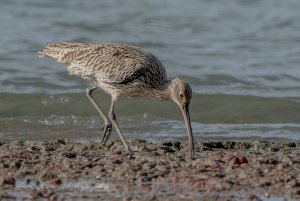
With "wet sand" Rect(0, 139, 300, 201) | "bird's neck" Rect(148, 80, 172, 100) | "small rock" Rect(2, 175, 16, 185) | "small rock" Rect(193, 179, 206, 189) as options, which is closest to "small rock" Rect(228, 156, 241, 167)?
"wet sand" Rect(0, 139, 300, 201)

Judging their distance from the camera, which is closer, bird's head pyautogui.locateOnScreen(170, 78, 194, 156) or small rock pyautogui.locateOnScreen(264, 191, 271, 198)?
small rock pyautogui.locateOnScreen(264, 191, 271, 198)

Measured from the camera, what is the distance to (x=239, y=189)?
962cm

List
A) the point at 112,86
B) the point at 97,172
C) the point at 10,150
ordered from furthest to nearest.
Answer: the point at 112,86, the point at 10,150, the point at 97,172

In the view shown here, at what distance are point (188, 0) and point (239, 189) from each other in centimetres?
1766

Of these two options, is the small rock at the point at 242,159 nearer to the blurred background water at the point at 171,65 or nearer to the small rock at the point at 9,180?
the small rock at the point at 9,180

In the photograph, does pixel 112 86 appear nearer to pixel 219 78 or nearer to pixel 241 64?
pixel 219 78

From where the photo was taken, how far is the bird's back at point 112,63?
13133 millimetres

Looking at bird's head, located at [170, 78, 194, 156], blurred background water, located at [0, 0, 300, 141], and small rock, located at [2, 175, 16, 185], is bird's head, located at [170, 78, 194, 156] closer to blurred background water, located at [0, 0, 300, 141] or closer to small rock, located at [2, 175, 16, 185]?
blurred background water, located at [0, 0, 300, 141]

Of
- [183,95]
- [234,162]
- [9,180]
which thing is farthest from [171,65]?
[9,180]

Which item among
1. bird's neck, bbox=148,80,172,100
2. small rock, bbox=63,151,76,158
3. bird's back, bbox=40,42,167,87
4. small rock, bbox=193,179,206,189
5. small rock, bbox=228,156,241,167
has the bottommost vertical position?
small rock, bbox=63,151,76,158

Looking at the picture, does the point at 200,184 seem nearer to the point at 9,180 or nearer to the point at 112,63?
the point at 9,180

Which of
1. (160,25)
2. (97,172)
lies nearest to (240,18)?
(160,25)

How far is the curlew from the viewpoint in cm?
1312

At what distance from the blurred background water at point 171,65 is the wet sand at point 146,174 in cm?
264
